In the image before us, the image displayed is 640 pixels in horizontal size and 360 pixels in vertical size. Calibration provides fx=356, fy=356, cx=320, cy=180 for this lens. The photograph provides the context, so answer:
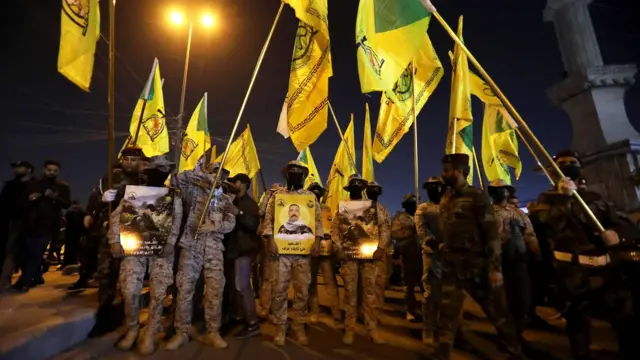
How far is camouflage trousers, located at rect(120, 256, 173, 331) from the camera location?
14.3ft

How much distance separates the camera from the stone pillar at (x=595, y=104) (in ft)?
36.8

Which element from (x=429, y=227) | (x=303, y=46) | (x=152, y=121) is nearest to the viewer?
(x=429, y=227)

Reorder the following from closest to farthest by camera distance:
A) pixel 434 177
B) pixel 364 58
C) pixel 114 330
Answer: pixel 114 330 < pixel 364 58 < pixel 434 177

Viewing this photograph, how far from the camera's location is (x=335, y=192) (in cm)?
1199

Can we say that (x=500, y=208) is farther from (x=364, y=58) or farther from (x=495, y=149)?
(x=495, y=149)

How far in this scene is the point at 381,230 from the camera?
5398 mm

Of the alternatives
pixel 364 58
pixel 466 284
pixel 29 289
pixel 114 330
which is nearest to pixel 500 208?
pixel 466 284

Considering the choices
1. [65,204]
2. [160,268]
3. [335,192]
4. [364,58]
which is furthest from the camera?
[335,192]

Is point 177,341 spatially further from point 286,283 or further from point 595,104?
point 595,104

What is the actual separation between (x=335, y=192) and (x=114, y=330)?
7.94 metres

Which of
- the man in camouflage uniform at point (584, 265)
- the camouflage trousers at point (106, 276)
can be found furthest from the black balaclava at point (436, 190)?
the camouflage trousers at point (106, 276)

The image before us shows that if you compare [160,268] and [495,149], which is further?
[495,149]

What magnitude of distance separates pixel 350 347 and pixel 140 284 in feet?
9.40

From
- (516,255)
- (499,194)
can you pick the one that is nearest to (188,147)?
(499,194)
